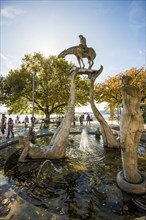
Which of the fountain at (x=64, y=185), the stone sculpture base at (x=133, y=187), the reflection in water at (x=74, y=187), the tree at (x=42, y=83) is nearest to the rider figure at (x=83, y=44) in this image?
the fountain at (x=64, y=185)

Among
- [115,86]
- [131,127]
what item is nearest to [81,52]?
[131,127]

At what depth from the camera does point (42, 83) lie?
25.2 meters

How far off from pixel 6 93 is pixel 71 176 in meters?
23.4

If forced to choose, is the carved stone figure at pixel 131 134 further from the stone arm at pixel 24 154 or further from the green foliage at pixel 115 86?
the green foliage at pixel 115 86

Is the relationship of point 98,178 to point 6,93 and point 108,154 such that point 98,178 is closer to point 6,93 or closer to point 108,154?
point 108,154

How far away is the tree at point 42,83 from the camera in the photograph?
23.0 meters

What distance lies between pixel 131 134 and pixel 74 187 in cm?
229

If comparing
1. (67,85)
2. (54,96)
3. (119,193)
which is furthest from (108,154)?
(67,85)

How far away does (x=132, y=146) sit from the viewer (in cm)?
392

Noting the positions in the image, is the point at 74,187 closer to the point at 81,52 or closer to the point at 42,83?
the point at 81,52

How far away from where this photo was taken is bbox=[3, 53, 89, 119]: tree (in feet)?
75.5

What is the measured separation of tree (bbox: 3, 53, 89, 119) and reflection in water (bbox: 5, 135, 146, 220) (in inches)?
691

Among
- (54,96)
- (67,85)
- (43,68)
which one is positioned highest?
(43,68)

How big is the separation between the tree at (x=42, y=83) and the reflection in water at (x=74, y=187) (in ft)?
57.6
